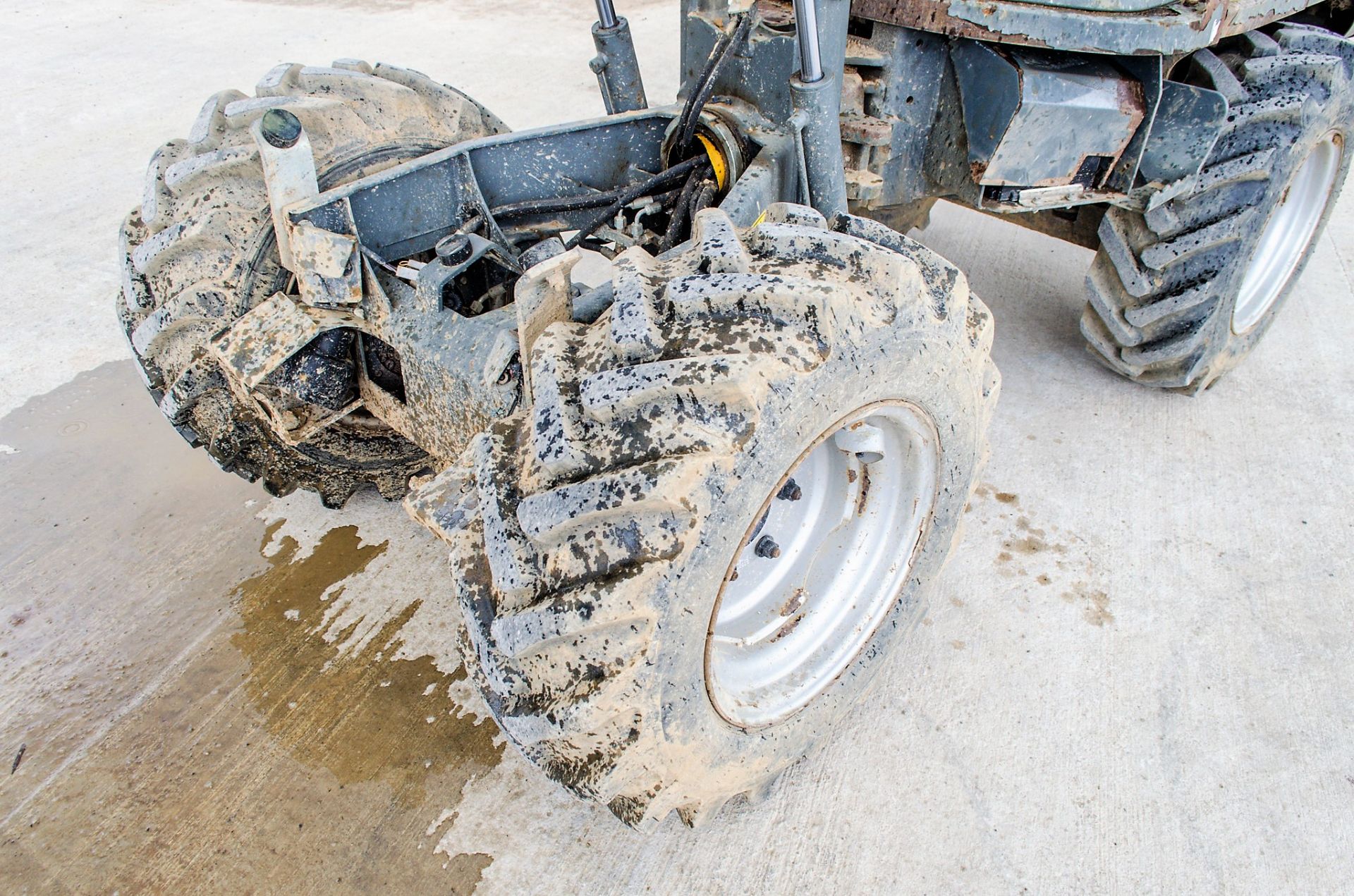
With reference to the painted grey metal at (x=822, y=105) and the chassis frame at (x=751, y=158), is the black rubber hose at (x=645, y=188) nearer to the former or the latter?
the chassis frame at (x=751, y=158)

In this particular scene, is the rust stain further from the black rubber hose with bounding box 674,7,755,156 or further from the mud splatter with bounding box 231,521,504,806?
the mud splatter with bounding box 231,521,504,806

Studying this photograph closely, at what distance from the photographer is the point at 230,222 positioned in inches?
75.2

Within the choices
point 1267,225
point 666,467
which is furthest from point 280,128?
point 1267,225

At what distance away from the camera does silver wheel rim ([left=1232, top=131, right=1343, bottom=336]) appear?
3.08 meters

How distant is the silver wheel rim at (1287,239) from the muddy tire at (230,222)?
9.63 ft

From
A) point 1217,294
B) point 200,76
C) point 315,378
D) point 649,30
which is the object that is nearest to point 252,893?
point 315,378

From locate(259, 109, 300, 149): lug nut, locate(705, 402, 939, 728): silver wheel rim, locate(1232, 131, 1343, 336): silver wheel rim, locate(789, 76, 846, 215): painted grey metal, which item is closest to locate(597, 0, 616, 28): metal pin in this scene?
locate(789, 76, 846, 215): painted grey metal

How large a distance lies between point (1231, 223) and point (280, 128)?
2.67 meters

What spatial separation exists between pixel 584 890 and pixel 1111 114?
7.51ft

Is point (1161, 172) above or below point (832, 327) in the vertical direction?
below

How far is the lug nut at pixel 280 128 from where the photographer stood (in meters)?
1.76

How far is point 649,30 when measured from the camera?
7.38 meters

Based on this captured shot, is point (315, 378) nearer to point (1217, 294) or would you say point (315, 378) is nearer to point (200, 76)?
point (1217, 294)

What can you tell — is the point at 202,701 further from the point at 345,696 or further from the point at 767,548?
the point at 767,548
